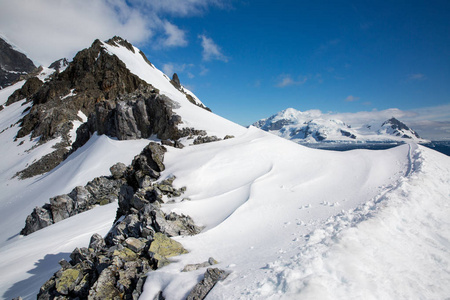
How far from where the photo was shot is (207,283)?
4.94 meters

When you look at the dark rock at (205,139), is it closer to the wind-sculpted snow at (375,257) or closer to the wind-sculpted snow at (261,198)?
the wind-sculpted snow at (261,198)

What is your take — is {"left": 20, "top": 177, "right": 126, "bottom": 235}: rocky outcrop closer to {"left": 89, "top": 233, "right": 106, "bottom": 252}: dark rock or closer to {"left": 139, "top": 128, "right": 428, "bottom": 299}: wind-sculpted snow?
{"left": 139, "top": 128, "right": 428, "bottom": 299}: wind-sculpted snow

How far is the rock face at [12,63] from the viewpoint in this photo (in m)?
133

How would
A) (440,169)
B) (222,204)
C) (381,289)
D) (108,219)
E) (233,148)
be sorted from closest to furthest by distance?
(381,289) → (222,204) → (440,169) → (108,219) → (233,148)

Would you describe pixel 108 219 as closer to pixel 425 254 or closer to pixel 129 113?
pixel 425 254

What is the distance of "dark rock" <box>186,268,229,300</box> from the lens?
186 inches

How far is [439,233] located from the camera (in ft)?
23.6

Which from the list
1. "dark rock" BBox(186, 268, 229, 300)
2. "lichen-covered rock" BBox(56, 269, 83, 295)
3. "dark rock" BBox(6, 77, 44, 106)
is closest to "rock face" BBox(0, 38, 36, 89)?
"dark rock" BBox(6, 77, 44, 106)

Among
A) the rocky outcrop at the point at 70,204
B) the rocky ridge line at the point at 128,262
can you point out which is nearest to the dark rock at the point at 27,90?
the rocky outcrop at the point at 70,204

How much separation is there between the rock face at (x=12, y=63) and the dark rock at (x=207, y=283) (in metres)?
188

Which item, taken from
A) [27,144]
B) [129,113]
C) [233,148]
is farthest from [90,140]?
[233,148]

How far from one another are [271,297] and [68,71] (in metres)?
72.2

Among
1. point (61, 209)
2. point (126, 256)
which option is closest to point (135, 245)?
point (126, 256)

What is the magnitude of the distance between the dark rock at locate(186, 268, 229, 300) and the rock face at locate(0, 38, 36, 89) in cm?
18753
